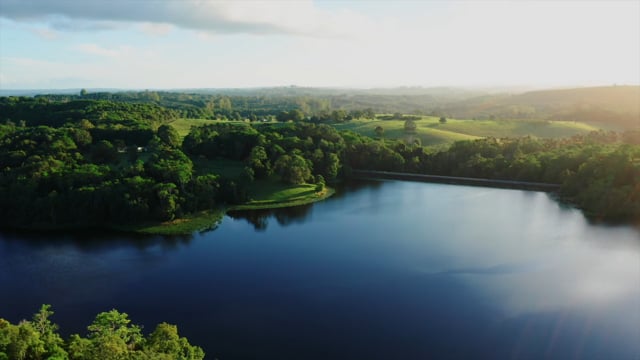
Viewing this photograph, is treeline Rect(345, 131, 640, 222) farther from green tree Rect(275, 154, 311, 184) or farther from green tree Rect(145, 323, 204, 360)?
green tree Rect(145, 323, 204, 360)

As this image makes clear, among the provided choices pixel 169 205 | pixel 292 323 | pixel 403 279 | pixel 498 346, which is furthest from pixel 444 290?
pixel 169 205

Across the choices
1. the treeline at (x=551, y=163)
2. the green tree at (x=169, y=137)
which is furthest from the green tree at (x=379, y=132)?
the green tree at (x=169, y=137)

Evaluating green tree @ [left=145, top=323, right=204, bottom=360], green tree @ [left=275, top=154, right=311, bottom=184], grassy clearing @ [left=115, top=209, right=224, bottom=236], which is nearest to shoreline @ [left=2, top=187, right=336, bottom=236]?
grassy clearing @ [left=115, top=209, right=224, bottom=236]

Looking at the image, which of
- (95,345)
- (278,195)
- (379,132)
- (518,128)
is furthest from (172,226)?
(518,128)

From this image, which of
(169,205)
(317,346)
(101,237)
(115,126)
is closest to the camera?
(317,346)

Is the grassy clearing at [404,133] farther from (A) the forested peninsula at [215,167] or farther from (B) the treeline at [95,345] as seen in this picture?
(B) the treeline at [95,345]

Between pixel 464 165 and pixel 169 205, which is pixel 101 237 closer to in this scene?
pixel 169 205

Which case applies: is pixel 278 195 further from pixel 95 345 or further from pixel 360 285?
pixel 95 345

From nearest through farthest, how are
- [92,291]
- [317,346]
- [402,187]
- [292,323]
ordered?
[317,346], [292,323], [92,291], [402,187]
